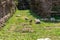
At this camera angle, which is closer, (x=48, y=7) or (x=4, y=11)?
(x=4, y=11)

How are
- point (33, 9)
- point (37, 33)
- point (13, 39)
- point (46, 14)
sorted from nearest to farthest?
point (13, 39) < point (37, 33) < point (46, 14) < point (33, 9)

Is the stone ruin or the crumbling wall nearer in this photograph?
the crumbling wall

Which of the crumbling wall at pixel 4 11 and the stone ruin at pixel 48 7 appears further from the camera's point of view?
the stone ruin at pixel 48 7

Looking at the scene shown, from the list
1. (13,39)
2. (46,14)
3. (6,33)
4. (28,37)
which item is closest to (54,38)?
(28,37)

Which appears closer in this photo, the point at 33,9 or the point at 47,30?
the point at 47,30

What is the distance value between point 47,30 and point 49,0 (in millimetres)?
3992

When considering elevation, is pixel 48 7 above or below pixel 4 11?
below

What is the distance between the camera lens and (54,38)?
8.09 metres

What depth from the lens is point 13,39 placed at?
795 cm

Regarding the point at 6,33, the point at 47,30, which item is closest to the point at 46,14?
the point at 47,30

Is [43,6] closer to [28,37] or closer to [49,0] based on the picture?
[49,0]

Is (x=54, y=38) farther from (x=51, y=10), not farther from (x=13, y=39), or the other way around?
(x=51, y=10)

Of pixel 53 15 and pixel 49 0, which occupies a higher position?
pixel 49 0

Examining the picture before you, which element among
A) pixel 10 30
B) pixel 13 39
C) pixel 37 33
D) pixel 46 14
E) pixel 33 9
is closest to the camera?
pixel 13 39
